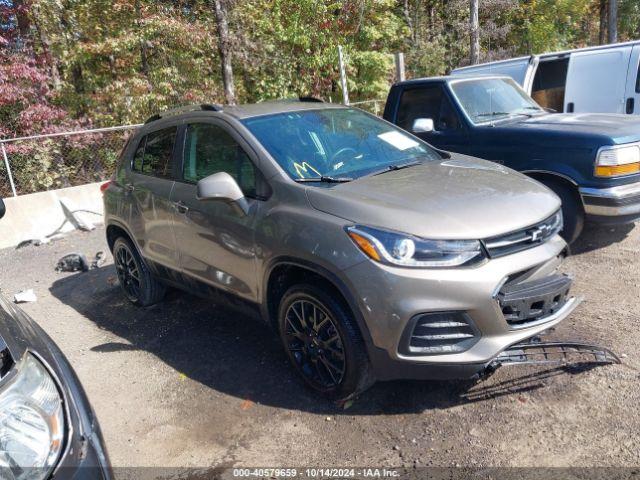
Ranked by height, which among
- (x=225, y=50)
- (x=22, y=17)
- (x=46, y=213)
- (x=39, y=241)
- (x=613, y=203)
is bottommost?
(x=39, y=241)

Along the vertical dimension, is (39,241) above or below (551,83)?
below

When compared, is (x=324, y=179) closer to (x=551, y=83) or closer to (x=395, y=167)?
(x=395, y=167)

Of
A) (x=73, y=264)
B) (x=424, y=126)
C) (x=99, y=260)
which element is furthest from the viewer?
(x=99, y=260)

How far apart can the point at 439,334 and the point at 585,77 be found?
6.81 m

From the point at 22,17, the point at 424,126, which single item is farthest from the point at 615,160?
the point at 22,17

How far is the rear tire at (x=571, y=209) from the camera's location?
5.21m

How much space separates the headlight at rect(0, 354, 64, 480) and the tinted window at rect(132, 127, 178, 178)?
290cm

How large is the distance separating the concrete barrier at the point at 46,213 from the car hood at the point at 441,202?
24.8ft

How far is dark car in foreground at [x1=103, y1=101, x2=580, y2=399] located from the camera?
284cm

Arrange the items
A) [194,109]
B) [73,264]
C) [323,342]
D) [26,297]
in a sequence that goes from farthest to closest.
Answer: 1. [73,264]
2. [26,297]
3. [194,109]
4. [323,342]

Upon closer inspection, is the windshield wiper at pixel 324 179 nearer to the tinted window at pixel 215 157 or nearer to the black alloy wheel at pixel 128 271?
the tinted window at pixel 215 157

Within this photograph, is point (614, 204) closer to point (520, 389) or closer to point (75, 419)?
point (520, 389)

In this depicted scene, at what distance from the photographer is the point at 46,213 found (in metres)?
9.32

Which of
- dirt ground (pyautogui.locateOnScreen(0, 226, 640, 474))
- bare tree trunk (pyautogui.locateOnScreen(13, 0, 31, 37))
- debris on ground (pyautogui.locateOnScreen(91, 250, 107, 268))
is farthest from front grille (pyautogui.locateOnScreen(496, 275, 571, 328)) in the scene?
bare tree trunk (pyautogui.locateOnScreen(13, 0, 31, 37))
